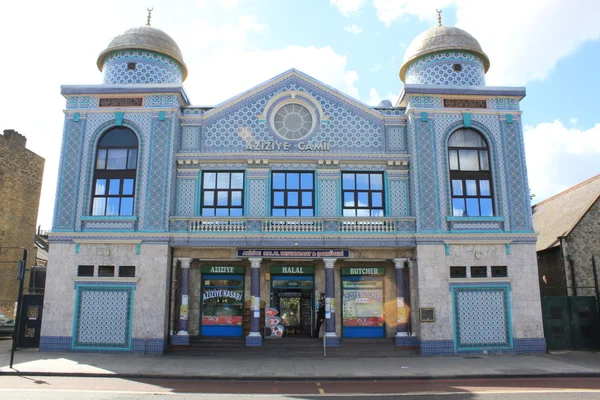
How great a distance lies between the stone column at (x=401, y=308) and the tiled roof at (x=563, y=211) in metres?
7.85

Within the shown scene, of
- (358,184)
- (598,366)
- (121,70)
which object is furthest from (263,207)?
(598,366)

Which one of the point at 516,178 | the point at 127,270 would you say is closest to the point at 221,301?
the point at 127,270

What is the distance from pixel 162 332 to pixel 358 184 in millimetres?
10528

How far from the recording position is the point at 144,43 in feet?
74.0

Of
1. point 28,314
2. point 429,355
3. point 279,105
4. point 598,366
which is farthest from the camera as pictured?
point 279,105

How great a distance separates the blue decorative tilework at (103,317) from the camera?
62.8ft

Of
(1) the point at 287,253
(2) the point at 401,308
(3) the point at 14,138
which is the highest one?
(3) the point at 14,138

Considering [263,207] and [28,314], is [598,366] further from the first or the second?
[28,314]

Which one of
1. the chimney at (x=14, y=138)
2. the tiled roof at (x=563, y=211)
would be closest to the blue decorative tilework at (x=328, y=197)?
the tiled roof at (x=563, y=211)

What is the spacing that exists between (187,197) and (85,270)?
206 inches

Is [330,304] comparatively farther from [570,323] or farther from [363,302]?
[570,323]

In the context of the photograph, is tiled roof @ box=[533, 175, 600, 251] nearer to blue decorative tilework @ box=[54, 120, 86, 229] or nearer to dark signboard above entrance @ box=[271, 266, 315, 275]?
dark signboard above entrance @ box=[271, 266, 315, 275]

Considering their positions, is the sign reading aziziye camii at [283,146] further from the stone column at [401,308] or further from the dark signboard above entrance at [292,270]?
the stone column at [401,308]

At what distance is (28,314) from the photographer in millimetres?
20422
